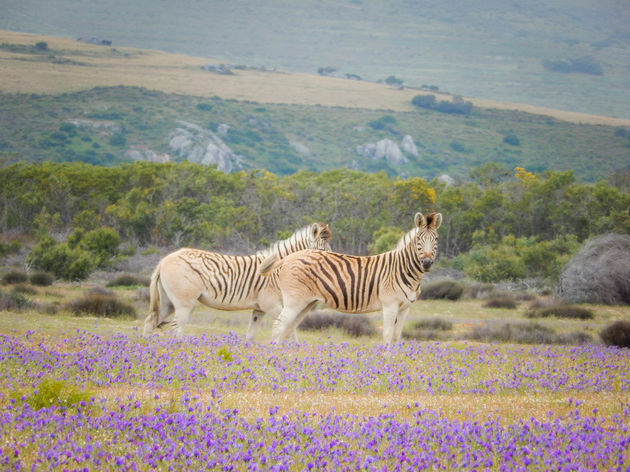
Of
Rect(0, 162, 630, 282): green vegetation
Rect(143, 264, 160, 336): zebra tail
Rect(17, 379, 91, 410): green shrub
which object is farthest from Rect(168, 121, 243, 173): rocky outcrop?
Rect(17, 379, 91, 410): green shrub

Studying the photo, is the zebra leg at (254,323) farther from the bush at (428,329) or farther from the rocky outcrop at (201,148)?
the rocky outcrop at (201,148)

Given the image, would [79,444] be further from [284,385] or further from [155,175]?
[155,175]

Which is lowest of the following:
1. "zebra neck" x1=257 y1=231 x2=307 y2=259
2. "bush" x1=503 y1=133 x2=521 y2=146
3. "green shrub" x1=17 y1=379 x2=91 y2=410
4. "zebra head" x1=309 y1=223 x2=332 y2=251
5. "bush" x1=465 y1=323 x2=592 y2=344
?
"bush" x1=465 y1=323 x2=592 y2=344

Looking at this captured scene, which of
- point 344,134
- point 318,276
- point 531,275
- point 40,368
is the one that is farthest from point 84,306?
point 344,134

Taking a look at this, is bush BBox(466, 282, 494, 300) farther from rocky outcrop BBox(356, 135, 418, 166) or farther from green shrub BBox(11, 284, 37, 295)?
rocky outcrop BBox(356, 135, 418, 166)

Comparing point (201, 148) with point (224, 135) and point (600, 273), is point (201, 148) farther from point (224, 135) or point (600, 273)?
point (600, 273)

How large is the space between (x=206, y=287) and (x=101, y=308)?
32.2 feet

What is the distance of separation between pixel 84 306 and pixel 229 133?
158 meters

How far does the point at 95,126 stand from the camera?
15638cm

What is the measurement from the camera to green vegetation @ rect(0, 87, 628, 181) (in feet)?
484

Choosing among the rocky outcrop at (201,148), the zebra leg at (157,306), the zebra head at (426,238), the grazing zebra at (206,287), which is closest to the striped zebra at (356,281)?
the zebra head at (426,238)

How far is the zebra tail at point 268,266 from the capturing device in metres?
14.9

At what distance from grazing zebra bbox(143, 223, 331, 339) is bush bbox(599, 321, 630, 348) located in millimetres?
9176

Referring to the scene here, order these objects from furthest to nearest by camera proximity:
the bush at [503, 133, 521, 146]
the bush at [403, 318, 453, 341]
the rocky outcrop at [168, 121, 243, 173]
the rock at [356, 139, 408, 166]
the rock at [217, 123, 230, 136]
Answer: the bush at [503, 133, 521, 146]
the rock at [356, 139, 408, 166]
the rock at [217, 123, 230, 136]
the rocky outcrop at [168, 121, 243, 173]
the bush at [403, 318, 453, 341]
